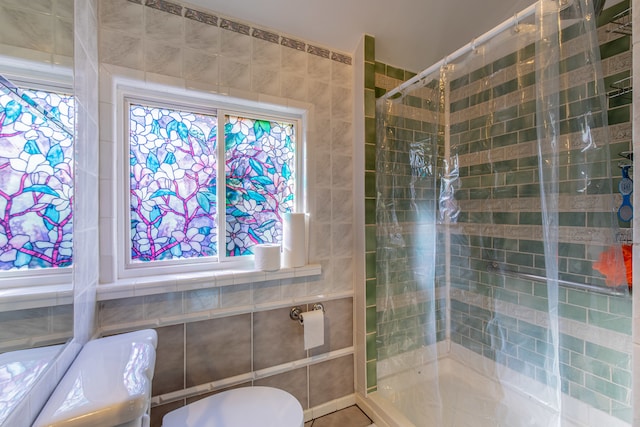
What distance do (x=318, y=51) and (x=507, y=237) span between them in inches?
63.9

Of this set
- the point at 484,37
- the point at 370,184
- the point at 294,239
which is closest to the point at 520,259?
the point at 370,184

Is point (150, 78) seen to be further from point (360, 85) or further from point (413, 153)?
point (413, 153)

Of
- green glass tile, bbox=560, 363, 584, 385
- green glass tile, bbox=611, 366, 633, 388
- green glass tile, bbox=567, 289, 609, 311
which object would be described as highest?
green glass tile, bbox=567, 289, 609, 311

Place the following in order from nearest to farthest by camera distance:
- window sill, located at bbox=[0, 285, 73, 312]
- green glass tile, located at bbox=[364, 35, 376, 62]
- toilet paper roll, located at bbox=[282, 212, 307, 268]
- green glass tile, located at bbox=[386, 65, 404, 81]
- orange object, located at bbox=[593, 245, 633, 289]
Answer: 1. window sill, located at bbox=[0, 285, 73, 312]
2. orange object, located at bbox=[593, 245, 633, 289]
3. toilet paper roll, located at bbox=[282, 212, 307, 268]
4. green glass tile, located at bbox=[364, 35, 376, 62]
5. green glass tile, located at bbox=[386, 65, 404, 81]

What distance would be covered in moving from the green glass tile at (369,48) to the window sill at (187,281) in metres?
1.34

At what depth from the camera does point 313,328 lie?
151 centimetres

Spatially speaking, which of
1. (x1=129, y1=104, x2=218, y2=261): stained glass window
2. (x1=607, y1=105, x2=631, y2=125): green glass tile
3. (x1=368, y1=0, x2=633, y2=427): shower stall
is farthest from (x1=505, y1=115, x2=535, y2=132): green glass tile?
(x1=129, y1=104, x2=218, y2=261): stained glass window

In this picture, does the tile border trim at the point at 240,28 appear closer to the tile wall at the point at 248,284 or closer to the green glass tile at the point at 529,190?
the tile wall at the point at 248,284

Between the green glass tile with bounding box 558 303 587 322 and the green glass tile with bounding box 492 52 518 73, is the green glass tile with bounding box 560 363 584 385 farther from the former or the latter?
the green glass tile with bounding box 492 52 518 73

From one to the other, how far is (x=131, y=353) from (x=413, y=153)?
1.56 metres

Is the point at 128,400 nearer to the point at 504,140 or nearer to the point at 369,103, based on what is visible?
the point at 369,103

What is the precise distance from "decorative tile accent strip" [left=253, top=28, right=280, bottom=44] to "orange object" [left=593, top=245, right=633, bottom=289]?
5.82ft

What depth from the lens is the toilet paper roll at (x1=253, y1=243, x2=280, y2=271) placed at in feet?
4.67

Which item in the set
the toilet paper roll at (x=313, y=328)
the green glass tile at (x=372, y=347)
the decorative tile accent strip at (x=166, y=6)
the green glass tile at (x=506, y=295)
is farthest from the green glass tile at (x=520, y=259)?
the decorative tile accent strip at (x=166, y=6)
